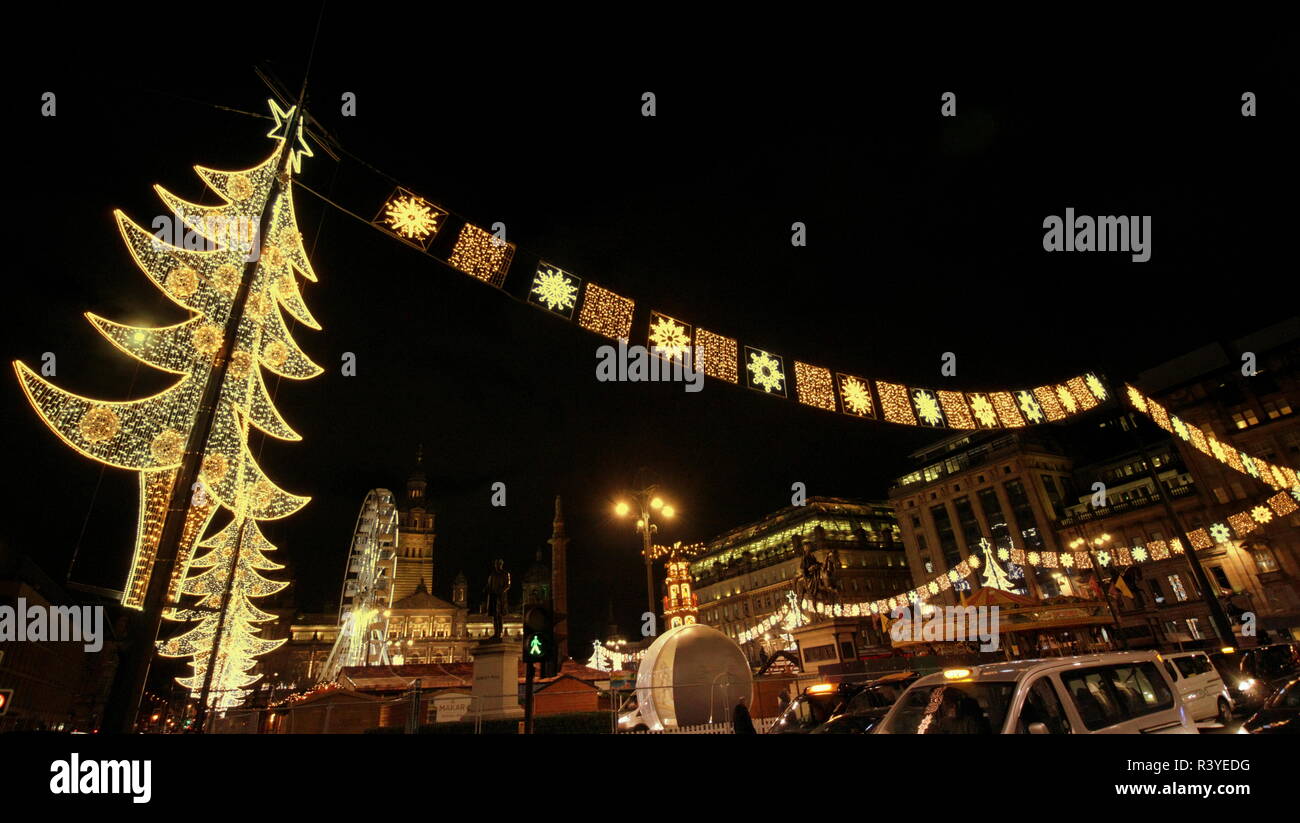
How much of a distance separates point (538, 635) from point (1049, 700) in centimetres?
586

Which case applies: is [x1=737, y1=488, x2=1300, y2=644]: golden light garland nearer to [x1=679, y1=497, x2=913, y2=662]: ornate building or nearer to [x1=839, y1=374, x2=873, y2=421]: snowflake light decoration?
[x1=839, y1=374, x2=873, y2=421]: snowflake light decoration

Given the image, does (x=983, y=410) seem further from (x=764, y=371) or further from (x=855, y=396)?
(x=764, y=371)

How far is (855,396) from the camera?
1341cm

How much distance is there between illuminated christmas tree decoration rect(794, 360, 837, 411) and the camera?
41.8 ft

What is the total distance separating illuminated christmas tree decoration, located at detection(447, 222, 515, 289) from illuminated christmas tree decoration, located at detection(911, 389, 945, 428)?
10.2m

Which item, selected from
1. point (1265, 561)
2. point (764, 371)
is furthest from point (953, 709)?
point (1265, 561)

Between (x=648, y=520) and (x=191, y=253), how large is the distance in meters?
12.1

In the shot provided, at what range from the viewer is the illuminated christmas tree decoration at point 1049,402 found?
52.2 ft
